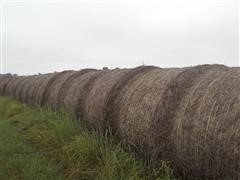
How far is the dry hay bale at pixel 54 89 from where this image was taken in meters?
11.0

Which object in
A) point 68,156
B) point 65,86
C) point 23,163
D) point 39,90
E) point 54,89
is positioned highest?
point 65,86

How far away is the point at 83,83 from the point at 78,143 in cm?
266

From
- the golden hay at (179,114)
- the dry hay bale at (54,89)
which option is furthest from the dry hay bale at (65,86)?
the golden hay at (179,114)

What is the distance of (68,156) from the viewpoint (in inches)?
265

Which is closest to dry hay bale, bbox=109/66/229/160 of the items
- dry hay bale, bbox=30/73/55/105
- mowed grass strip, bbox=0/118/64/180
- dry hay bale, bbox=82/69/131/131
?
dry hay bale, bbox=82/69/131/131

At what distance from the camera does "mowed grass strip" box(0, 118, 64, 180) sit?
610cm

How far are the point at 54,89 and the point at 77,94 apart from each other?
2.45m

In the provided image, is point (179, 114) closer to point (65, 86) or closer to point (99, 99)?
point (99, 99)

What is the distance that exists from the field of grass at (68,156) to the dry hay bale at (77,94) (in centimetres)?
25

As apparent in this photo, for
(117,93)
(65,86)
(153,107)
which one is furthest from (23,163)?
(65,86)

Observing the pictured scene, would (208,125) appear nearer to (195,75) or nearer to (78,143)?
(195,75)

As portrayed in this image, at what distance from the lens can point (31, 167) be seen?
632 centimetres

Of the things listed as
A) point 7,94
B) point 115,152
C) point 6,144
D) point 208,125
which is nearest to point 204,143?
point 208,125

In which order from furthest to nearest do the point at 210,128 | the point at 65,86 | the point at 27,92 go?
1. the point at 27,92
2. the point at 65,86
3. the point at 210,128
